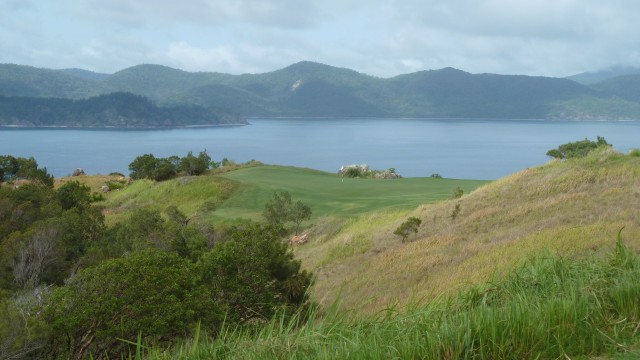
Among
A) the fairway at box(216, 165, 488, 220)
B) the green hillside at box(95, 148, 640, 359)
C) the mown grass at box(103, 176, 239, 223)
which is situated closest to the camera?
the green hillside at box(95, 148, 640, 359)

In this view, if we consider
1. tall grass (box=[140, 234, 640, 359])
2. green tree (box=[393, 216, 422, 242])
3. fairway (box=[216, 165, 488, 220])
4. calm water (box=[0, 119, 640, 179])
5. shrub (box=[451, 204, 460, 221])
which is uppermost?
tall grass (box=[140, 234, 640, 359])

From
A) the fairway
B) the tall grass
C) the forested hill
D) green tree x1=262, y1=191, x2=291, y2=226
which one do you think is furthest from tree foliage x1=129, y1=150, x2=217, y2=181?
the forested hill

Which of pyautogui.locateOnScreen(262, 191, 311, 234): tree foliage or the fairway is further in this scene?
the fairway

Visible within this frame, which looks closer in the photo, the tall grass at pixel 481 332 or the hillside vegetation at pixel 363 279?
the tall grass at pixel 481 332

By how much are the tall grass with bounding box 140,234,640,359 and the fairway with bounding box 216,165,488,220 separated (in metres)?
25.6

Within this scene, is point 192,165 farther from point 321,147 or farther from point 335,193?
point 321,147

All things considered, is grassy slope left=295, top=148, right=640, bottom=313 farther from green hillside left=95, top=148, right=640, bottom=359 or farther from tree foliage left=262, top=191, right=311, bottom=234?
tree foliage left=262, top=191, right=311, bottom=234

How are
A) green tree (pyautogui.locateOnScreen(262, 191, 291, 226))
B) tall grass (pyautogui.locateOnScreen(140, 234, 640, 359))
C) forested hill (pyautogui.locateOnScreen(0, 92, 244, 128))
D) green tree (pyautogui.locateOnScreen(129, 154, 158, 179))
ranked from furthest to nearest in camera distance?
forested hill (pyautogui.locateOnScreen(0, 92, 244, 128)) → green tree (pyautogui.locateOnScreen(129, 154, 158, 179)) → green tree (pyautogui.locateOnScreen(262, 191, 291, 226)) → tall grass (pyautogui.locateOnScreen(140, 234, 640, 359))

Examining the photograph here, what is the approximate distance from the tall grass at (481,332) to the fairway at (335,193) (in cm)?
2556

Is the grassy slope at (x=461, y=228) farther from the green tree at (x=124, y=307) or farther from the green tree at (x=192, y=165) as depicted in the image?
the green tree at (x=192, y=165)

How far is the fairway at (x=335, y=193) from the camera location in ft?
111

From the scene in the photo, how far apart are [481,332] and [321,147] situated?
134m

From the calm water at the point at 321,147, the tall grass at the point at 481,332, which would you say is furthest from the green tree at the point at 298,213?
the calm water at the point at 321,147

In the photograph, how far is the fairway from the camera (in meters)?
34.0
